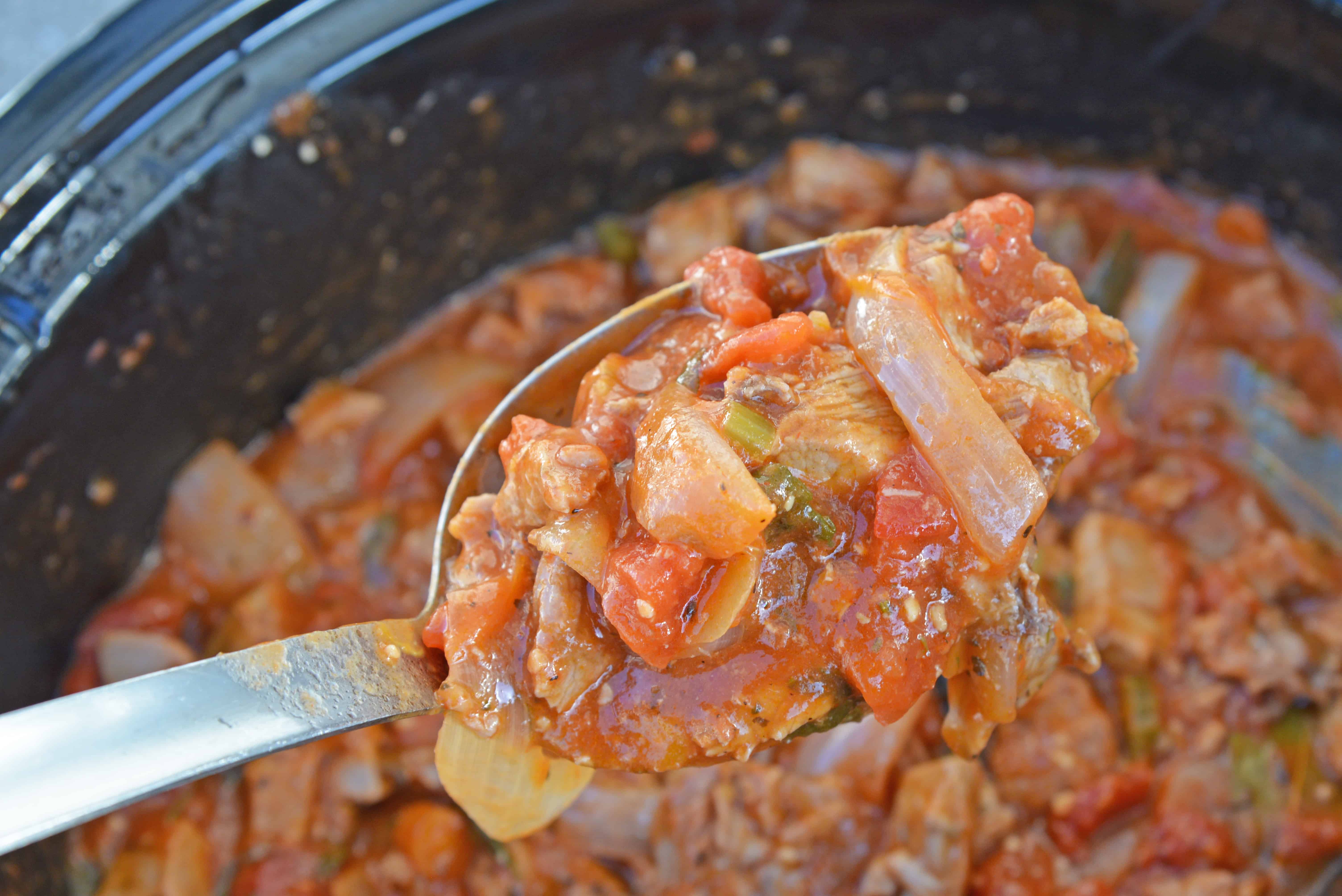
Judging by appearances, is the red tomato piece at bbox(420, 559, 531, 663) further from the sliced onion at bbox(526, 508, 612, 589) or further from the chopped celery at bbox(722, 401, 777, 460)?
the chopped celery at bbox(722, 401, 777, 460)

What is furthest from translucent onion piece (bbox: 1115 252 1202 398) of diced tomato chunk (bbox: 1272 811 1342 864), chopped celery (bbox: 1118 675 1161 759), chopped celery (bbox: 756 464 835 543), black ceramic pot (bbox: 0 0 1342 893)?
chopped celery (bbox: 756 464 835 543)

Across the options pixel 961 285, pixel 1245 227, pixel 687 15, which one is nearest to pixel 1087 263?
pixel 1245 227

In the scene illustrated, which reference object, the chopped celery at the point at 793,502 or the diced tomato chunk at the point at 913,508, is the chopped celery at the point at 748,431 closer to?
the chopped celery at the point at 793,502

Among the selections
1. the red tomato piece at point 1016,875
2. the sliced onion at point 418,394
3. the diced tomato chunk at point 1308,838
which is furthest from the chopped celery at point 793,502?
the diced tomato chunk at point 1308,838

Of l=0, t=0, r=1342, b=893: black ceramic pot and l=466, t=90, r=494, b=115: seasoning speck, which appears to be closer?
l=0, t=0, r=1342, b=893: black ceramic pot

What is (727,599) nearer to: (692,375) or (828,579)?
(828,579)

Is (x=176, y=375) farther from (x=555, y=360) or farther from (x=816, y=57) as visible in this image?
(x=816, y=57)
